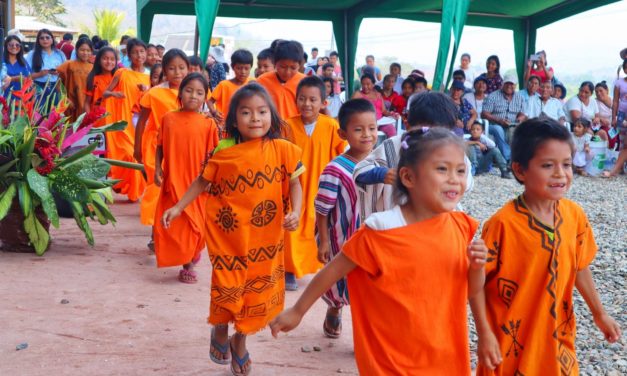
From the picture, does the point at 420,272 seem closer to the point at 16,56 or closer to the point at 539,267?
the point at 539,267

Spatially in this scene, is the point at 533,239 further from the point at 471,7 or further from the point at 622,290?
the point at 471,7

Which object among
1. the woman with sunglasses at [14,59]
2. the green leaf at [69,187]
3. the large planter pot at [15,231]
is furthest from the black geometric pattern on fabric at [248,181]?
the woman with sunglasses at [14,59]

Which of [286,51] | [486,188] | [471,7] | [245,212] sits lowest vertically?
[486,188]

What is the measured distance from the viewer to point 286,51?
5.62 m

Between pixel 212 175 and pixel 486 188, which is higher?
pixel 212 175

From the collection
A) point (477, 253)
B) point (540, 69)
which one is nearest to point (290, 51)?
A: point (477, 253)

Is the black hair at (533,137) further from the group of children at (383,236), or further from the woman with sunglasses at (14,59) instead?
the woman with sunglasses at (14,59)

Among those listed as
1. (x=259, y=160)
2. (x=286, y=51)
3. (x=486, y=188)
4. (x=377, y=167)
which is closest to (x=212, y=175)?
(x=259, y=160)

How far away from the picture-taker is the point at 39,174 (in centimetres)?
573

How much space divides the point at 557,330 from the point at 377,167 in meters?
1.04

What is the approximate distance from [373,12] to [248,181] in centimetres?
1116

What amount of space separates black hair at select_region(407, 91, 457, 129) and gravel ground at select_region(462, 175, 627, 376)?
158cm

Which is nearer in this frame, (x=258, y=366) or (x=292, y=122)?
(x=258, y=366)

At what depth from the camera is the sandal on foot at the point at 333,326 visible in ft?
13.3
